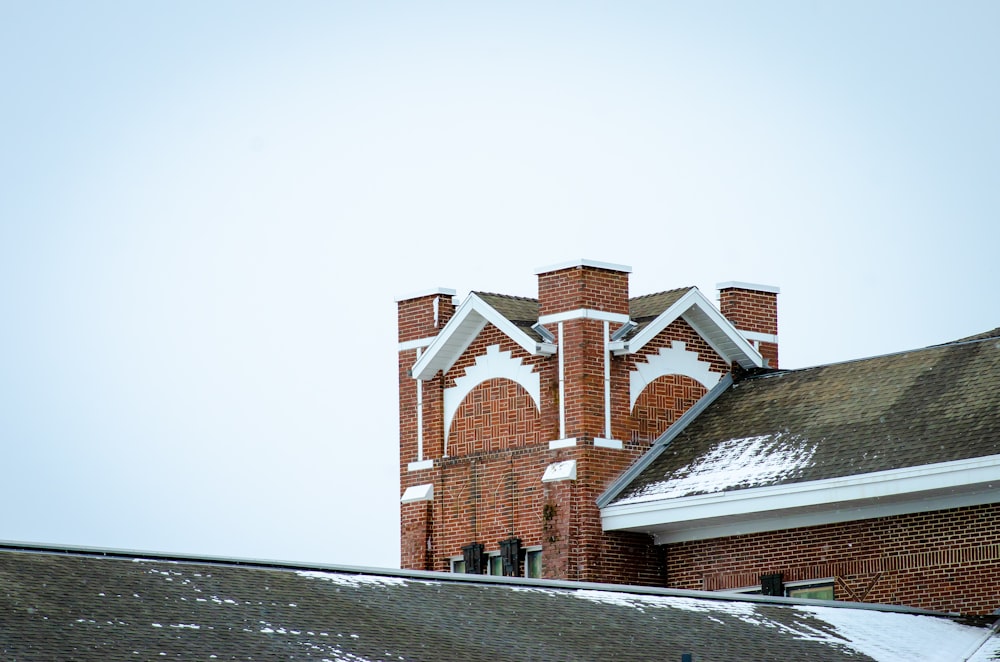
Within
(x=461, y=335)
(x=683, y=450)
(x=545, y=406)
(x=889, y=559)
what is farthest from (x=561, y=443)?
(x=889, y=559)

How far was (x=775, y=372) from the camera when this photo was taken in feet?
111

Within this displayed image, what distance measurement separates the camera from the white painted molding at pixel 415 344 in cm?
3450

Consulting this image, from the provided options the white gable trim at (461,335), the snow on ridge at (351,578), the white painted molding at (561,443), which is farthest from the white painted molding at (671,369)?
the snow on ridge at (351,578)

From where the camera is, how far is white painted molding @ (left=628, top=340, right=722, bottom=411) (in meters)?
32.8

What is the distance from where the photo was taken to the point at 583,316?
3228 cm

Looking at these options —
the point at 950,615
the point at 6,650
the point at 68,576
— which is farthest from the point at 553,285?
the point at 6,650

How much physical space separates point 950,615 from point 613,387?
28.1ft

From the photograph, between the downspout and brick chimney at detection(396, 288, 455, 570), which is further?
brick chimney at detection(396, 288, 455, 570)

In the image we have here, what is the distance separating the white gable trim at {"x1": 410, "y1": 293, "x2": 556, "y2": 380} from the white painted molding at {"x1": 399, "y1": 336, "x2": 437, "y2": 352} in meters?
A: 0.32

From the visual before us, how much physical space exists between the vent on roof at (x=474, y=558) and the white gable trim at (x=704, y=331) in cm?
421

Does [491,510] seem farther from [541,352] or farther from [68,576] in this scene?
[68,576]

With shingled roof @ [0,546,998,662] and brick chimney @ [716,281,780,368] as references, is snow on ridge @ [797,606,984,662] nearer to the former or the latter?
shingled roof @ [0,546,998,662]

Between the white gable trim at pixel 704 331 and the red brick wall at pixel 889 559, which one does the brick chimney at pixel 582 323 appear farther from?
the red brick wall at pixel 889 559

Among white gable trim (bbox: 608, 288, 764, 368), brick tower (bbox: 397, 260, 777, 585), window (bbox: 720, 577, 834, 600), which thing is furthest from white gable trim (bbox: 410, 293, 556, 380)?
window (bbox: 720, 577, 834, 600)
